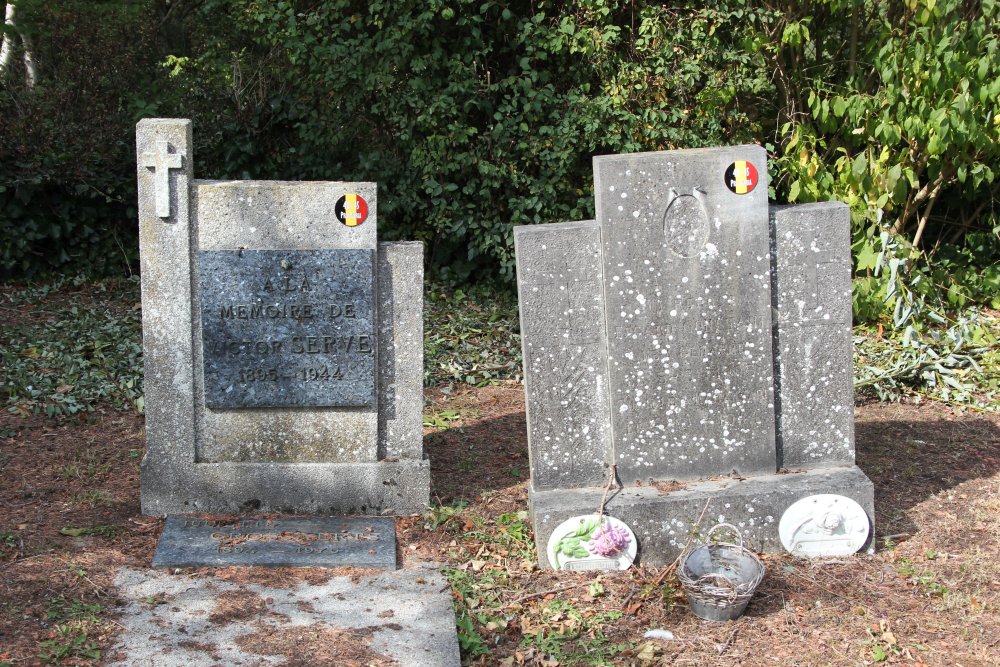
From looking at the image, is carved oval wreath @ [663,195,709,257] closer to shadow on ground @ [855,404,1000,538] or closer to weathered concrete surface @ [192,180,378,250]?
weathered concrete surface @ [192,180,378,250]

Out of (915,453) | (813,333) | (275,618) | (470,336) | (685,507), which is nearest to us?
(275,618)

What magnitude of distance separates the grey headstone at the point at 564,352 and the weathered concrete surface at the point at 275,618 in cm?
77

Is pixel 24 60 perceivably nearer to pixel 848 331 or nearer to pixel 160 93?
pixel 160 93

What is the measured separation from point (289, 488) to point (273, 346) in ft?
2.28

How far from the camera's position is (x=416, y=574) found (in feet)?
14.7

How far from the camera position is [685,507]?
4.49 m

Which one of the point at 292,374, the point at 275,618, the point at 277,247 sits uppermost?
the point at 277,247

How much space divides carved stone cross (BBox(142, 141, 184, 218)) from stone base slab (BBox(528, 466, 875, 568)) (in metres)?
2.17

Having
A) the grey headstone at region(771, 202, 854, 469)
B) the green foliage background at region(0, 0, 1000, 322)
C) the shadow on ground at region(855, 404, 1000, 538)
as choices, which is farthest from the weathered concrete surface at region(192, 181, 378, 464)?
the green foliage background at region(0, 0, 1000, 322)

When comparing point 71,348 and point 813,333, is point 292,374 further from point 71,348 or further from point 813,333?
point 71,348

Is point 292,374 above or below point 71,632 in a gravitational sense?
above

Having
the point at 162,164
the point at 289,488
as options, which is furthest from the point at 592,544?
the point at 162,164

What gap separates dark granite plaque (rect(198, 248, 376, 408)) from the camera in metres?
4.86

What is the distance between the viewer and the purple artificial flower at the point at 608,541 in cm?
439
